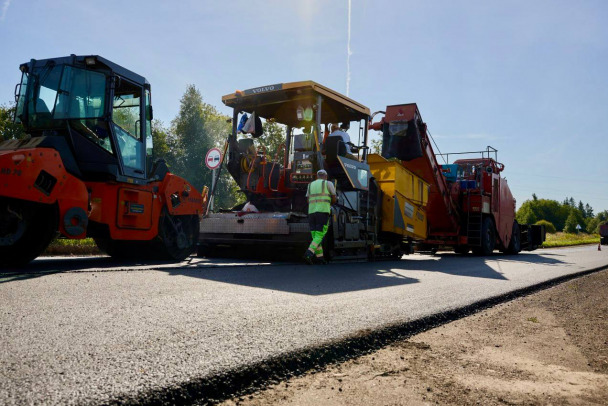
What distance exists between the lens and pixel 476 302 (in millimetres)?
4371

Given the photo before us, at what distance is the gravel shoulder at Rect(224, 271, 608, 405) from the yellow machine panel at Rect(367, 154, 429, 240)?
577 centimetres

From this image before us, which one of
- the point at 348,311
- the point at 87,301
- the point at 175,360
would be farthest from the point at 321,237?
the point at 175,360

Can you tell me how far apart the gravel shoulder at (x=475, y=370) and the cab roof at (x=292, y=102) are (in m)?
5.42

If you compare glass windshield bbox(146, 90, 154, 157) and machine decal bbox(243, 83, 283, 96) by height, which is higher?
machine decal bbox(243, 83, 283, 96)

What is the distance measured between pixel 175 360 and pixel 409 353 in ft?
4.29

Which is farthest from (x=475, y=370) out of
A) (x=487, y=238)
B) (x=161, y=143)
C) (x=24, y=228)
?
(x=161, y=143)

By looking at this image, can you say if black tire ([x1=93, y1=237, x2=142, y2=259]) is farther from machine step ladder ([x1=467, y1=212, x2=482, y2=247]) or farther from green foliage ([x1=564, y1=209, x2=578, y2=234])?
green foliage ([x1=564, y1=209, x2=578, y2=234])

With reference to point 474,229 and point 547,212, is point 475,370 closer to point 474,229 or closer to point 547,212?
point 474,229

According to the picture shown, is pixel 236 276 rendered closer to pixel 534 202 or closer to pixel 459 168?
pixel 459 168

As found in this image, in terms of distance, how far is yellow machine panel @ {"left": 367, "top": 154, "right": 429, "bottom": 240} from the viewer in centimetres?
962

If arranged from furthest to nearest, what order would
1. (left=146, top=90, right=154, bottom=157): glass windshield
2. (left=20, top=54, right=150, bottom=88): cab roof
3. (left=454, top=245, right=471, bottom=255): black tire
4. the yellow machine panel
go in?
(left=454, top=245, right=471, bottom=255): black tire
the yellow machine panel
(left=146, top=90, right=154, bottom=157): glass windshield
(left=20, top=54, right=150, bottom=88): cab roof

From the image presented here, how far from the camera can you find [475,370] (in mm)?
2430

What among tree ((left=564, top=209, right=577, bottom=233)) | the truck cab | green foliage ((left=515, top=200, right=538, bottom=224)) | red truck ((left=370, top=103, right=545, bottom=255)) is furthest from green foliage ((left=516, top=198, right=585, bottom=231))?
the truck cab

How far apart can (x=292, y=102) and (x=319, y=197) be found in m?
2.08
